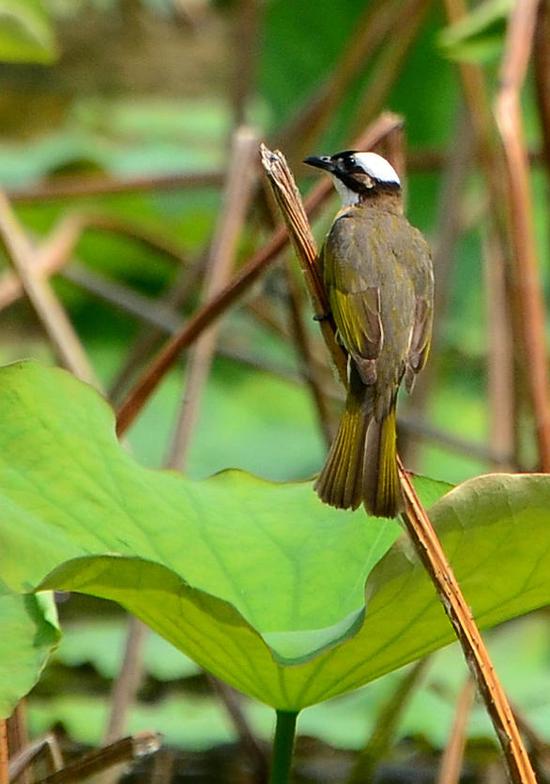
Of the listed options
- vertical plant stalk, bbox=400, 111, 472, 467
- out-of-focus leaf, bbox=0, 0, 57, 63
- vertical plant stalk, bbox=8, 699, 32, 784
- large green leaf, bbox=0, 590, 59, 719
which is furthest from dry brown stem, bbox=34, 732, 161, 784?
vertical plant stalk, bbox=400, 111, 472, 467

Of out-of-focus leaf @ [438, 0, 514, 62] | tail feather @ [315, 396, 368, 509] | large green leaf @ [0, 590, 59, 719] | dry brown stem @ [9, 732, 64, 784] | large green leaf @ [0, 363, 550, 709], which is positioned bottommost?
dry brown stem @ [9, 732, 64, 784]

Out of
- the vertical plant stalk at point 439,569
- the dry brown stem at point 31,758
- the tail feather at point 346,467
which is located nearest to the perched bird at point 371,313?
the tail feather at point 346,467

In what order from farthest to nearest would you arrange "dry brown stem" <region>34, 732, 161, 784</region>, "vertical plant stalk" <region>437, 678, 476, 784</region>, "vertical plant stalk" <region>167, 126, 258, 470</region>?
"vertical plant stalk" <region>167, 126, 258, 470</region> → "vertical plant stalk" <region>437, 678, 476, 784</region> → "dry brown stem" <region>34, 732, 161, 784</region>

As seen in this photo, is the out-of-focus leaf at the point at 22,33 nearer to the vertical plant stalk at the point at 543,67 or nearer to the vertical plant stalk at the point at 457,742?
the vertical plant stalk at the point at 543,67

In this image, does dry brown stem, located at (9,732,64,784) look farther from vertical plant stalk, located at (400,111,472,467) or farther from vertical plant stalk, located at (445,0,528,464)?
vertical plant stalk, located at (400,111,472,467)

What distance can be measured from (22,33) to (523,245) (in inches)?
39.2

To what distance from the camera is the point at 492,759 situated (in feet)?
9.75

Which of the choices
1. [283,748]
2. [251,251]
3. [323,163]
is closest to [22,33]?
[323,163]

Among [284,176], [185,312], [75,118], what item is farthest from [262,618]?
[75,118]

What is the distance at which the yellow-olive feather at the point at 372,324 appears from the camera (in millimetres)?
1896

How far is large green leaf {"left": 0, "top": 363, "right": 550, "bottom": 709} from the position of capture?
66.6 inches

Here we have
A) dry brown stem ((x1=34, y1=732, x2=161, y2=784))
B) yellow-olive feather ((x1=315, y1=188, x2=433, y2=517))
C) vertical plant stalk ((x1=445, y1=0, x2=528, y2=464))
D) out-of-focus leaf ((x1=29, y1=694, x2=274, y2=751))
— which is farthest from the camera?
vertical plant stalk ((x1=445, y1=0, x2=528, y2=464))

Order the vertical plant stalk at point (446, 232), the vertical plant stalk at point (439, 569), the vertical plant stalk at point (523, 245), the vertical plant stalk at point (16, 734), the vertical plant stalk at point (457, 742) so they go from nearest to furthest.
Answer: the vertical plant stalk at point (439, 569) → the vertical plant stalk at point (16, 734) → the vertical plant stalk at point (457, 742) → the vertical plant stalk at point (523, 245) → the vertical plant stalk at point (446, 232)

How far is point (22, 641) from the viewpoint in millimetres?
1729
